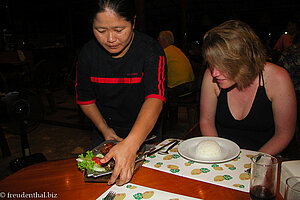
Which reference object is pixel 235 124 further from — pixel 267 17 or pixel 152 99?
pixel 267 17

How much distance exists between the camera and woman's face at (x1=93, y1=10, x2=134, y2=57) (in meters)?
1.13

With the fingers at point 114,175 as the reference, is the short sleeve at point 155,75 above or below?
above

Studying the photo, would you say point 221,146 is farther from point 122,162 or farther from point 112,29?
point 112,29

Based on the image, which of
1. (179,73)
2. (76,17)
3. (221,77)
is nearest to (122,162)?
(221,77)

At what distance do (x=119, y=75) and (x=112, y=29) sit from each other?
359 millimetres

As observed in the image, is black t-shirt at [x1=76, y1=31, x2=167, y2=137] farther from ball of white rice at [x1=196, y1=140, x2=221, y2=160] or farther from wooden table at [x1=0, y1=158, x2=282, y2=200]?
wooden table at [x1=0, y1=158, x2=282, y2=200]

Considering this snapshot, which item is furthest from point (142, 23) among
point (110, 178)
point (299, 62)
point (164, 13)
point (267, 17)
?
point (164, 13)

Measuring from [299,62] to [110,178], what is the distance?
328 centimetres

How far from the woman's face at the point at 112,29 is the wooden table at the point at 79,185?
64 centimetres

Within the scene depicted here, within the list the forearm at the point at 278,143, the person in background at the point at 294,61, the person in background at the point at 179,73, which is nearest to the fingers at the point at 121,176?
the forearm at the point at 278,143

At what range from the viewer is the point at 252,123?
1.57 m

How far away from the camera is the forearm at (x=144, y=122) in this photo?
1044 millimetres

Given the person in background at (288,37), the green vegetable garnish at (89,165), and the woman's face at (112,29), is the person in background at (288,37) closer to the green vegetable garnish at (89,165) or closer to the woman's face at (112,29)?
the woman's face at (112,29)

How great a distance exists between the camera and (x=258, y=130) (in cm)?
160
